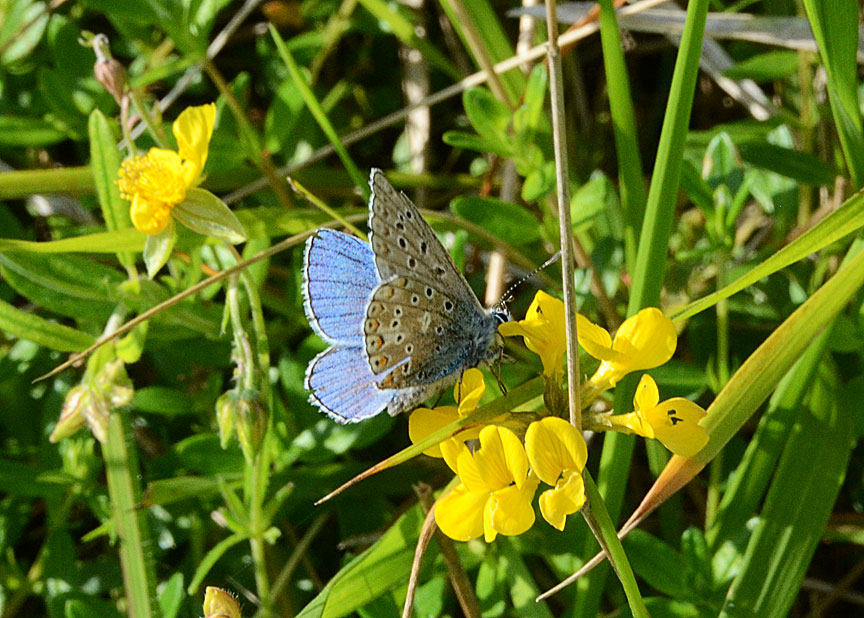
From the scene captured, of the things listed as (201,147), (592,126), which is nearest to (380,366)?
(201,147)

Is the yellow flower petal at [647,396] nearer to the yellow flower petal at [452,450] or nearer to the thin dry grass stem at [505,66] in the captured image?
the yellow flower petal at [452,450]

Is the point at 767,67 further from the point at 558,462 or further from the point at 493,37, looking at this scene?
the point at 558,462

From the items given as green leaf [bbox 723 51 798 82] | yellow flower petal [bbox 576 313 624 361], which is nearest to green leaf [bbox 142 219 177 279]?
yellow flower petal [bbox 576 313 624 361]

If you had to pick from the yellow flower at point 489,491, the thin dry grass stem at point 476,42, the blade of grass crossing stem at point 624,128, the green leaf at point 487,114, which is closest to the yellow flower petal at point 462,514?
the yellow flower at point 489,491

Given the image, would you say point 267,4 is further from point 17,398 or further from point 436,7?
point 17,398

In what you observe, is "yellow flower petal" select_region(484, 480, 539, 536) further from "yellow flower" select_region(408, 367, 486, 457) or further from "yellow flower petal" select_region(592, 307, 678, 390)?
"yellow flower petal" select_region(592, 307, 678, 390)

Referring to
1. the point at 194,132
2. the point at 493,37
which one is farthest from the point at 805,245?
the point at 194,132
